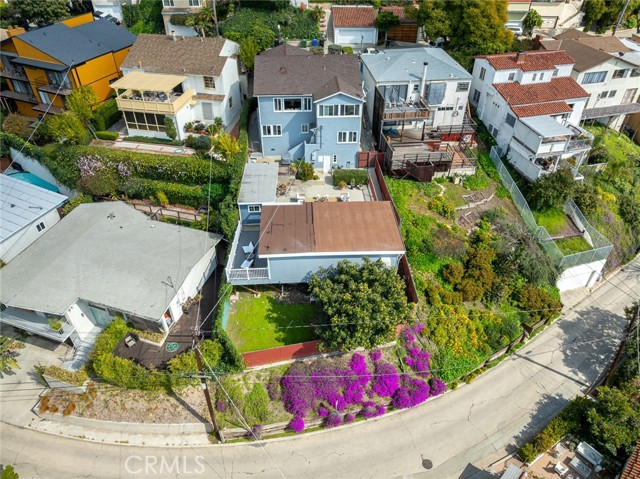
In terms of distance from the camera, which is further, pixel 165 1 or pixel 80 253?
pixel 165 1

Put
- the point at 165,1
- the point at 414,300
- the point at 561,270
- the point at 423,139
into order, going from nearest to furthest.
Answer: the point at 414,300 → the point at 561,270 → the point at 423,139 → the point at 165,1

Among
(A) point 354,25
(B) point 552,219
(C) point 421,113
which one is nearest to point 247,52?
(A) point 354,25

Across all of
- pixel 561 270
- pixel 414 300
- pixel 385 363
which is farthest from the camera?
pixel 561 270

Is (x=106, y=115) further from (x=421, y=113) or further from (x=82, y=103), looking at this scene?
(x=421, y=113)

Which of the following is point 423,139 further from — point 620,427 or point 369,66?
point 620,427

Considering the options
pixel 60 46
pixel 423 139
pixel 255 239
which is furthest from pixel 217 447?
pixel 60 46

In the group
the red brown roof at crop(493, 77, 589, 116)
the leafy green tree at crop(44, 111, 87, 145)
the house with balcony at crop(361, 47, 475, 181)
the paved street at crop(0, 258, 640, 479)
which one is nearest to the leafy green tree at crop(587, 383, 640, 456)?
the paved street at crop(0, 258, 640, 479)
